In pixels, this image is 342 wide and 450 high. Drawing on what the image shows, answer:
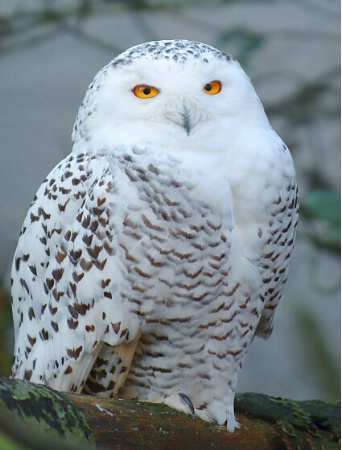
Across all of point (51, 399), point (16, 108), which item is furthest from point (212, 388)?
point (16, 108)

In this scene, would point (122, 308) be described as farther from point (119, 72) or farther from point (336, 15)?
point (336, 15)

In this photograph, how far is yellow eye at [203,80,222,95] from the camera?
1.55m

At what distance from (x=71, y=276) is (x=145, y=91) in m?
0.35

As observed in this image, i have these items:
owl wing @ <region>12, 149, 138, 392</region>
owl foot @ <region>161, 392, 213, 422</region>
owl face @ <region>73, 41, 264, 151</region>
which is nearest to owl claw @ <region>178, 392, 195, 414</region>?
owl foot @ <region>161, 392, 213, 422</region>

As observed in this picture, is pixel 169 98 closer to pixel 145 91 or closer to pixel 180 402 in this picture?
pixel 145 91

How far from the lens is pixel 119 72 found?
1555mm

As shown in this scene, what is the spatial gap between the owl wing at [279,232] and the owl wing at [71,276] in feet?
0.88

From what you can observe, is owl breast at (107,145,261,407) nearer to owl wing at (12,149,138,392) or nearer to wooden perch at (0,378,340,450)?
owl wing at (12,149,138,392)

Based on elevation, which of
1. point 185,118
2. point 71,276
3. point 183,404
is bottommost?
point 183,404

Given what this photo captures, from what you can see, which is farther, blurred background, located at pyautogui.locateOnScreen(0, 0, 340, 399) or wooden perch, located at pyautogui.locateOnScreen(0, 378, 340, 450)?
blurred background, located at pyautogui.locateOnScreen(0, 0, 340, 399)

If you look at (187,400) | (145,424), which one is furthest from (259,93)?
(145,424)

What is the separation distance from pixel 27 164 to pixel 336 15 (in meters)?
1.26

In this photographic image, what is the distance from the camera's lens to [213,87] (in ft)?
5.11

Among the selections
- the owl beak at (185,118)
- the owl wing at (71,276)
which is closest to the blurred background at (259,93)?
the owl wing at (71,276)
